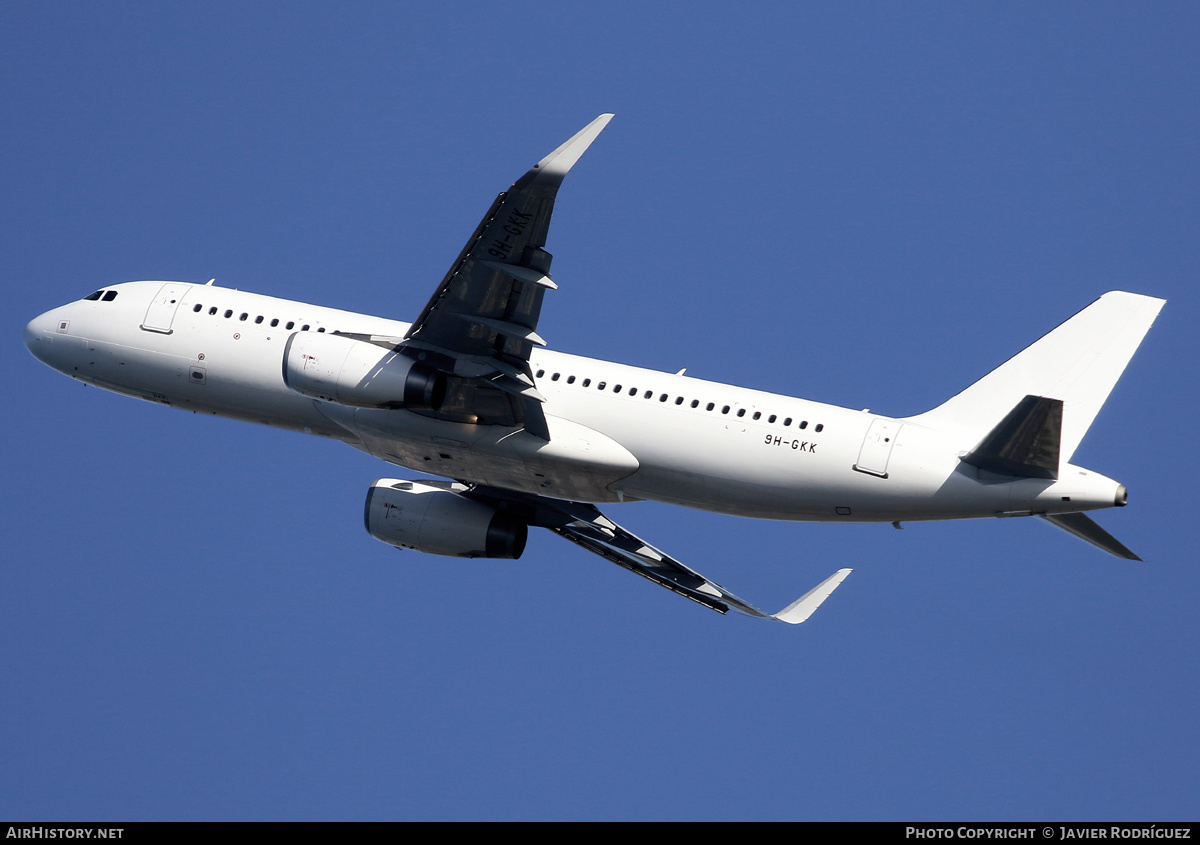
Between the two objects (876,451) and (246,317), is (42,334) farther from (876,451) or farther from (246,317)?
(876,451)

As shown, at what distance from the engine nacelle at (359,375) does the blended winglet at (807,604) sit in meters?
11.2

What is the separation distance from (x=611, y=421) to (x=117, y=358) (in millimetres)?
12728

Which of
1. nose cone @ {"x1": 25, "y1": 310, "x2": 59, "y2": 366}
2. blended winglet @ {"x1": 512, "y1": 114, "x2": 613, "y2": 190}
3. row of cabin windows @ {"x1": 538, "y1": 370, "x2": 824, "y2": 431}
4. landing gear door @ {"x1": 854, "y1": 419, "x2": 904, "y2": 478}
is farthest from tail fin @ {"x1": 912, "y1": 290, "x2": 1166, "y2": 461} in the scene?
nose cone @ {"x1": 25, "y1": 310, "x2": 59, "y2": 366}

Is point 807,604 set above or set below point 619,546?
below

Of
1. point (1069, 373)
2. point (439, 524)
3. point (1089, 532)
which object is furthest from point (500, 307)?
point (1089, 532)

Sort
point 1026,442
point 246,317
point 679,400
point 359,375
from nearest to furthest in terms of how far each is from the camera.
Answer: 1. point 1026,442
2. point 359,375
3. point 679,400
4. point 246,317

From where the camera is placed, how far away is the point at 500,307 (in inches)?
1089

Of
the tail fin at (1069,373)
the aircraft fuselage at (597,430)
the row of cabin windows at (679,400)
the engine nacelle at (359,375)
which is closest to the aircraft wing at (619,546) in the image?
the aircraft fuselage at (597,430)

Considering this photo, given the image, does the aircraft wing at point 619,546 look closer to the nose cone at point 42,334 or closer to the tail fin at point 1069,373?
the tail fin at point 1069,373

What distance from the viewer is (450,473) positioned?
3189cm

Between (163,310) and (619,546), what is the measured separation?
13.5 meters

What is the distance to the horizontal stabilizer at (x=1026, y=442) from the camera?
2631 cm
